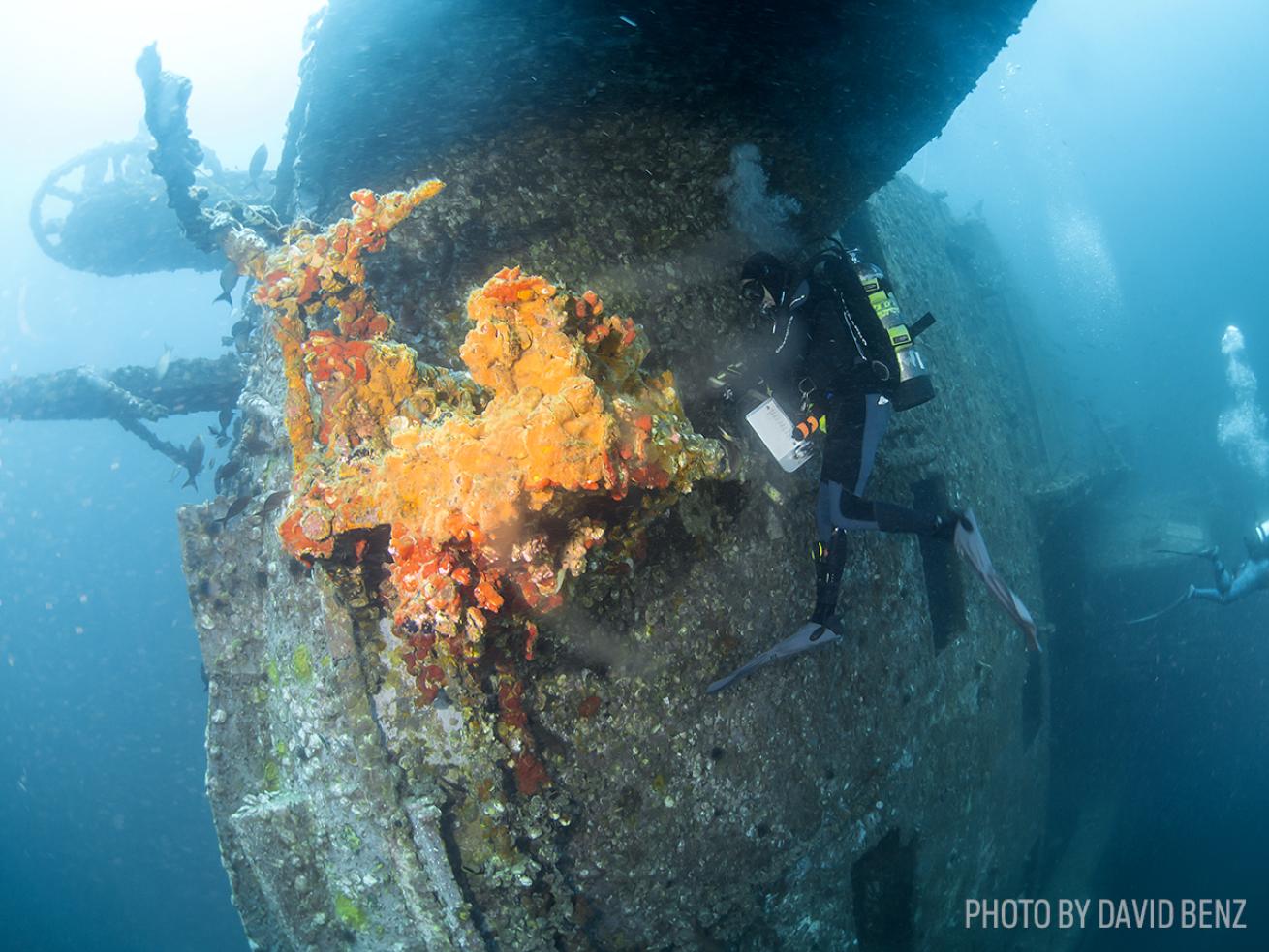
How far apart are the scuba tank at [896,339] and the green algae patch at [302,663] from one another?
3.65 m

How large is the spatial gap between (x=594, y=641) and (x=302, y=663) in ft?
5.02

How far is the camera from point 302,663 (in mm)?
3229

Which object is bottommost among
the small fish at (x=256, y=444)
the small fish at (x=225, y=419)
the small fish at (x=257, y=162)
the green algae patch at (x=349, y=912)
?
the green algae patch at (x=349, y=912)

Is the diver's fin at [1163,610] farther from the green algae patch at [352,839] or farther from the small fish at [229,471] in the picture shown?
the small fish at [229,471]

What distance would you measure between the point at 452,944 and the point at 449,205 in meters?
4.03

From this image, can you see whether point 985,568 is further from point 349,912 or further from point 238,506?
point 238,506

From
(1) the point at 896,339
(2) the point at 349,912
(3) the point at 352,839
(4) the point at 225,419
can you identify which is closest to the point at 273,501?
(3) the point at 352,839

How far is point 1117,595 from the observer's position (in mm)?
11773

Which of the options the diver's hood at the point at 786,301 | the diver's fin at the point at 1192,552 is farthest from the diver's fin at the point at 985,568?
the diver's fin at the point at 1192,552

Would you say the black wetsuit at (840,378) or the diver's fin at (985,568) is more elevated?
the black wetsuit at (840,378)

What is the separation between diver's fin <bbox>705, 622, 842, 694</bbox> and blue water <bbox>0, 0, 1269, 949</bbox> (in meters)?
11.3

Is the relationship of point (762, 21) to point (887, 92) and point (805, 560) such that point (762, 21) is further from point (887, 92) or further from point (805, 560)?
point (805, 560)

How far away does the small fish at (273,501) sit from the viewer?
3635 mm

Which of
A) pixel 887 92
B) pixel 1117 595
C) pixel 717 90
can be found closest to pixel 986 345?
pixel 1117 595
